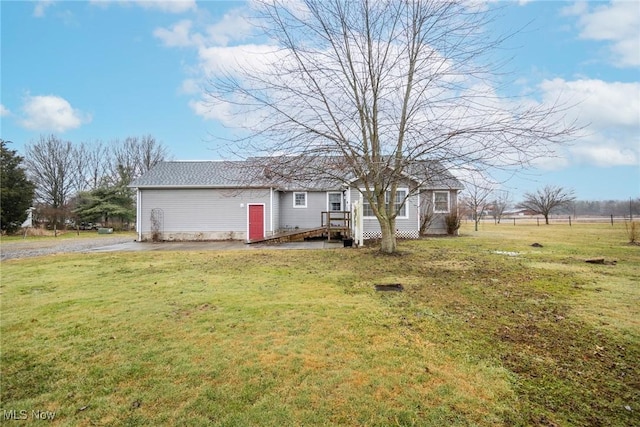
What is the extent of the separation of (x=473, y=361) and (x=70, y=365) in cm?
420

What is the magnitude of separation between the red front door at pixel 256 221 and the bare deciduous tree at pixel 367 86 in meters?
9.17

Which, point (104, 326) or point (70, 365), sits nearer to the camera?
point (70, 365)

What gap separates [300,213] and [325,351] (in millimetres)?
17936

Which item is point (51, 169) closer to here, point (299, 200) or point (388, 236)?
point (299, 200)

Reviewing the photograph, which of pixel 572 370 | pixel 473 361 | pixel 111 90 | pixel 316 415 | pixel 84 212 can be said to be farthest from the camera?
pixel 84 212

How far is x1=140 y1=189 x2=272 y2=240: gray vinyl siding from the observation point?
61.2 feet

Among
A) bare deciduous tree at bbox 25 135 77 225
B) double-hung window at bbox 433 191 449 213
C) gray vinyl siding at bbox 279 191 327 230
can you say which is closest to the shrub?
double-hung window at bbox 433 191 449 213

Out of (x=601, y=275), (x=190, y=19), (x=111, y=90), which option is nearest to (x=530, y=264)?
(x=601, y=275)

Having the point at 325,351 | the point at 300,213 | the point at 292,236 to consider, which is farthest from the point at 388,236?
the point at 300,213

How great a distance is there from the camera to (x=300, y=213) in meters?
21.4

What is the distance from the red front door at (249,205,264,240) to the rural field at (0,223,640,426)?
37.7 ft

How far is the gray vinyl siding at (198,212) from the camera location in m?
18.7

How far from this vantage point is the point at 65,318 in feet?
15.8

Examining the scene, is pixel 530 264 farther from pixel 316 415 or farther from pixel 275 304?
pixel 316 415
